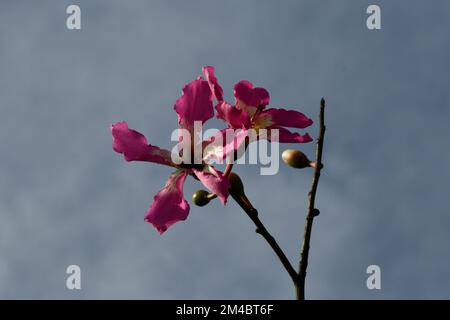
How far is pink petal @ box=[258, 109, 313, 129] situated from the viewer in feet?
9.14

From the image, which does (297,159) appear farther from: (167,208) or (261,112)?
(167,208)

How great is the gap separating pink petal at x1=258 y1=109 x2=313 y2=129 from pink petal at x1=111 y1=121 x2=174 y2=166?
482mm

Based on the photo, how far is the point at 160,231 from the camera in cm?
257

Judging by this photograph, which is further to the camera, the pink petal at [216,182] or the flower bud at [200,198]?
the flower bud at [200,198]

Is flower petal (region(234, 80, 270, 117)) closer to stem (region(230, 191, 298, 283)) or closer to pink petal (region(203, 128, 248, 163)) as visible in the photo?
pink petal (region(203, 128, 248, 163))

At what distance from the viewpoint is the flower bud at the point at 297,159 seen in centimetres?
280

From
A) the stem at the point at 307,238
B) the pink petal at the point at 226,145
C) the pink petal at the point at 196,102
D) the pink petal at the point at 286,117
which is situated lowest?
the stem at the point at 307,238

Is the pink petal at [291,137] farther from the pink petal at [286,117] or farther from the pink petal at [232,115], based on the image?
the pink petal at [232,115]

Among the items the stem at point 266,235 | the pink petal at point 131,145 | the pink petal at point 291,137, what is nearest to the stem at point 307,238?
the stem at point 266,235

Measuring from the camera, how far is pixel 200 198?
275 cm

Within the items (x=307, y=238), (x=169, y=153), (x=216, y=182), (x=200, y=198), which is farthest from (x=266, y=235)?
(x=169, y=153)
